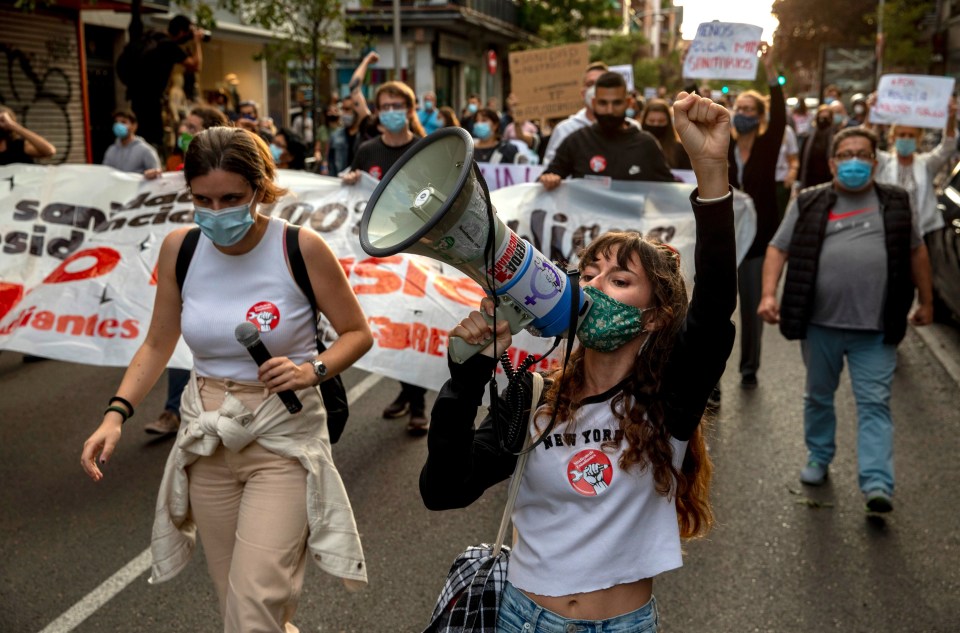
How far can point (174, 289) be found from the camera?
307cm

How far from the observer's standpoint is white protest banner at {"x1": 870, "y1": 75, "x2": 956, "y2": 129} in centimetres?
992

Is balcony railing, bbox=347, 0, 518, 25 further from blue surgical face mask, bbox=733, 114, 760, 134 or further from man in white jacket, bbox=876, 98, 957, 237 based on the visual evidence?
blue surgical face mask, bbox=733, 114, 760, 134

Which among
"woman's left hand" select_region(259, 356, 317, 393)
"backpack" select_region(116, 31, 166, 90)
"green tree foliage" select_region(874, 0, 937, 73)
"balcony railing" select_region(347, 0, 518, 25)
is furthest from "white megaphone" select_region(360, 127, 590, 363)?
"green tree foliage" select_region(874, 0, 937, 73)

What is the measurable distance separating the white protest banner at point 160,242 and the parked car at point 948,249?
3.00 meters

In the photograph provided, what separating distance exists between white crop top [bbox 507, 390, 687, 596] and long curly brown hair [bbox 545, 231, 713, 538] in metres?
0.03

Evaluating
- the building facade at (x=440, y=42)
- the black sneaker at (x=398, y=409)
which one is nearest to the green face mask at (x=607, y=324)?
the black sneaker at (x=398, y=409)

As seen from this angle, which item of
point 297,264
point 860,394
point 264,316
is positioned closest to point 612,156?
point 860,394

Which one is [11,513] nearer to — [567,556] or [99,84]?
[567,556]

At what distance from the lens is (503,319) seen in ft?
6.28

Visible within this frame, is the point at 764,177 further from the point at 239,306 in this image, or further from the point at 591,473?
the point at 591,473

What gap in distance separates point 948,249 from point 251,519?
7313 millimetres

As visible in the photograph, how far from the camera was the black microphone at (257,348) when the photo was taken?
2689 millimetres

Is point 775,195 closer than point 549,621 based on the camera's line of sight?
No

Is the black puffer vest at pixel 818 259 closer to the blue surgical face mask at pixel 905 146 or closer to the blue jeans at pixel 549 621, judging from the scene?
the blue jeans at pixel 549 621
